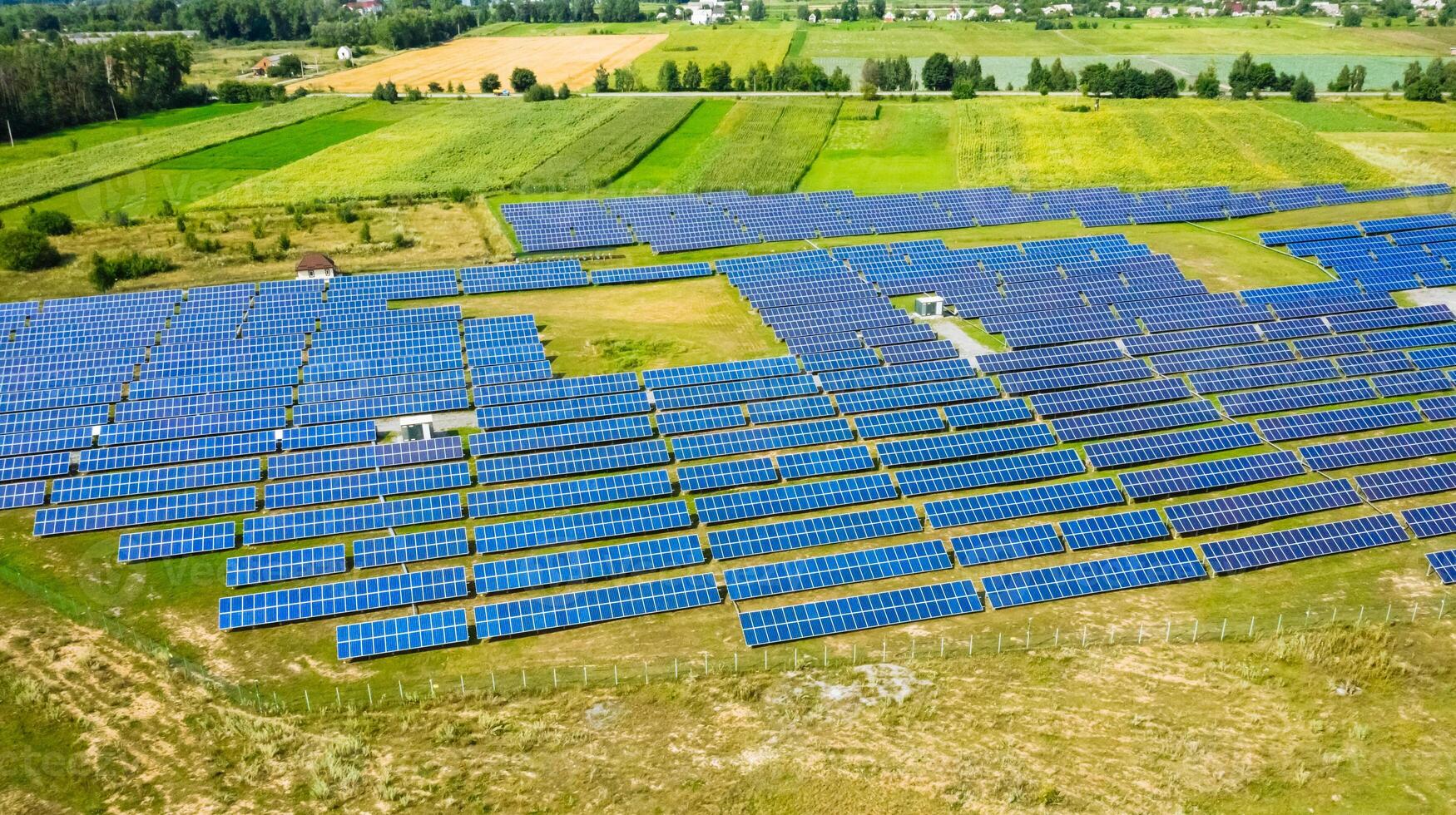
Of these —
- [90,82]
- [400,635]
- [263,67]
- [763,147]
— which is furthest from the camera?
[263,67]

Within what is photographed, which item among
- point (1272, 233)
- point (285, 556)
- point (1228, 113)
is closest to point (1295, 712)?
point (285, 556)

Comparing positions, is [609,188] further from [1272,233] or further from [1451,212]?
[1451,212]

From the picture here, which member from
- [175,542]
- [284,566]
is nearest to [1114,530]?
[284,566]

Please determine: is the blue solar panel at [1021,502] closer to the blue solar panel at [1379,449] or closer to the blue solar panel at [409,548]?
the blue solar panel at [1379,449]

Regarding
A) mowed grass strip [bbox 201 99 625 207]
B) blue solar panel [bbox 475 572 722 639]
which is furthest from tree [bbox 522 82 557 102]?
blue solar panel [bbox 475 572 722 639]

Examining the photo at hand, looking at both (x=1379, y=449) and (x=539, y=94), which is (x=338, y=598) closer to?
(x=1379, y=449)

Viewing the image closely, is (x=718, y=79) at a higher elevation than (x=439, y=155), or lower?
higher
